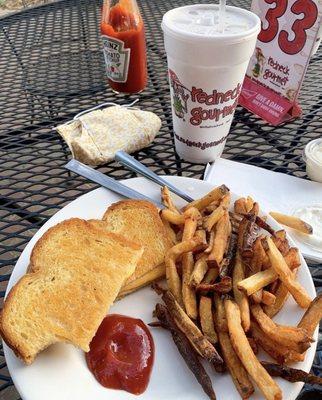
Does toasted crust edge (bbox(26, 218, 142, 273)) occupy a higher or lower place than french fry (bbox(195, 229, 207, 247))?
lower

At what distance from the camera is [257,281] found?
946 millimetres

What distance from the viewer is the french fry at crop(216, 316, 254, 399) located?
31.6 inches

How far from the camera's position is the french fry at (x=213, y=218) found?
1.11 meters

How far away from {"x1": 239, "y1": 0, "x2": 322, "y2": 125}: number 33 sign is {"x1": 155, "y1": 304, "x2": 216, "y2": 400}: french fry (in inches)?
38.1

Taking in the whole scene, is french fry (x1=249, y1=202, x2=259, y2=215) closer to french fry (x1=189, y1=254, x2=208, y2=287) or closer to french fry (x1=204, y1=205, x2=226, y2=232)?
french fry (x1=204, y1=205, x2=226, y2=232)

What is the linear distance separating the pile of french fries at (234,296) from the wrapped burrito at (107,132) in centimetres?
40

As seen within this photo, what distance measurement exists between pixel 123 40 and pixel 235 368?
131cm

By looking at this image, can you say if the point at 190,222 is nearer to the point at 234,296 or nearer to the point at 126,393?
the point at 234,296

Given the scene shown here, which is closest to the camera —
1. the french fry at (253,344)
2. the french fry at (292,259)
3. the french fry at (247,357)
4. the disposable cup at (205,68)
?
the french fry at (247,357)

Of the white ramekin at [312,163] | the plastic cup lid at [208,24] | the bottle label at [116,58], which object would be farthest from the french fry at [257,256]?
the bottle label at [116,58]

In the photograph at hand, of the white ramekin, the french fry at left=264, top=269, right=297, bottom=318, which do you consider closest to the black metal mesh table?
the white ramekin

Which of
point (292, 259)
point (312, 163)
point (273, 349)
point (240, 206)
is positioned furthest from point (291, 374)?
point (312, 163)

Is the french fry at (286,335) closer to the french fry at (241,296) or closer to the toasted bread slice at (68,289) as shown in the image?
the french fry at (241,296)

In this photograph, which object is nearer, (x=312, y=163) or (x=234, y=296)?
(x=234, y=296)
